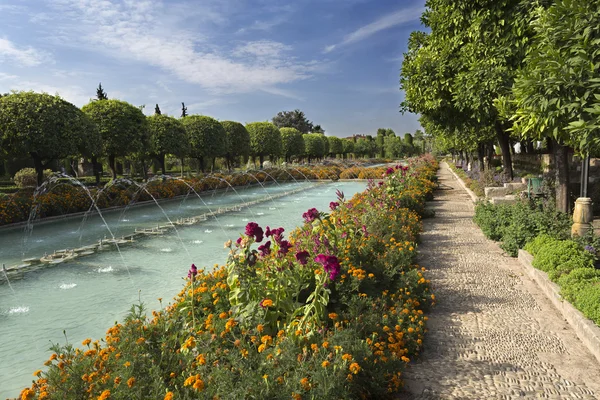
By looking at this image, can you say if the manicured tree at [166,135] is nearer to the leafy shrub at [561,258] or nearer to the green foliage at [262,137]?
the green foliage at [262,137]

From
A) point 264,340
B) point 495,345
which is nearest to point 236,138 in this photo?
point 495,345

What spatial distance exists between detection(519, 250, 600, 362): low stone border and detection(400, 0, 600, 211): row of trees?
210cm

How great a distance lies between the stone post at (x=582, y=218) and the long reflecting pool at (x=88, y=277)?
7.59 metres

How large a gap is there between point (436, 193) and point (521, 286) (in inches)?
589

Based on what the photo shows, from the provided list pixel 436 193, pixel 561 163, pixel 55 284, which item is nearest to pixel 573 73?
pixel 561 163

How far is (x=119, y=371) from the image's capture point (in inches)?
112

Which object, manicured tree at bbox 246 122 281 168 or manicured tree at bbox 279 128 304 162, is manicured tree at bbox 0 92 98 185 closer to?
manicured tree at bbox 246 122 281 168

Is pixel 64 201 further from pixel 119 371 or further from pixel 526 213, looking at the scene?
pixel 526 213

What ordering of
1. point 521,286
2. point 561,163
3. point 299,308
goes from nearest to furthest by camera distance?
point 299,308 → point 521,286 → point 561,163

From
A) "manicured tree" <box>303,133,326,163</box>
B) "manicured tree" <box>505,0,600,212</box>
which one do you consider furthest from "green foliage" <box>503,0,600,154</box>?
"manicured tree" <box>303,133,326,163</box>

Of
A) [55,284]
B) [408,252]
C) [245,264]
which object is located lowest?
[55,284]

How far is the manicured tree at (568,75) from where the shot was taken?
5203 mm

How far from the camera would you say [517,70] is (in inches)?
283

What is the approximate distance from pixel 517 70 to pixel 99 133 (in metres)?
18.0
